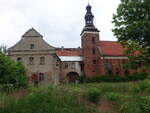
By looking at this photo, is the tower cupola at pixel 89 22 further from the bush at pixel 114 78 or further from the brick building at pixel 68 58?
the bush at pixel 114 78

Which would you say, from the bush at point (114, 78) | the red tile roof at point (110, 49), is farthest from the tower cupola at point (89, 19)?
the bush at point (114, 78)

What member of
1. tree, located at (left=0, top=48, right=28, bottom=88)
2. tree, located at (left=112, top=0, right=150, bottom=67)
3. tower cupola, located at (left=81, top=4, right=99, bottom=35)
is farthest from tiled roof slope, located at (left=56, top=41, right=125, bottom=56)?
tree, located at (left=0, top=48, right=28, bottom=88)

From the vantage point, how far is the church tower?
60781mm

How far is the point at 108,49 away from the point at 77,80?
9.83 meters

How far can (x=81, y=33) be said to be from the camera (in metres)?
64.0

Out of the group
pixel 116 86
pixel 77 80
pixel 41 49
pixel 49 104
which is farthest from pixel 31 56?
pixel 49 104

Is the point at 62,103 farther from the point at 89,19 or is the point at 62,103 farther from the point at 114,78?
the point at 89,19

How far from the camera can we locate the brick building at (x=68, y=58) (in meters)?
53.9

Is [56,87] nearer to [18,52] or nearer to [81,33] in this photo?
[18,52]

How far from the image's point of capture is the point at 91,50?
201 feet

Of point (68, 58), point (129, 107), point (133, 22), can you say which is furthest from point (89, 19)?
point (129, 107)

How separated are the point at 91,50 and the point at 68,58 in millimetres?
4912

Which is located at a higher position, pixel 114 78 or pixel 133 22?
pixel 133 22

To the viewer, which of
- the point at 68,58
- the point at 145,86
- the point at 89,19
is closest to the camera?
the point at 145,86
